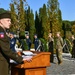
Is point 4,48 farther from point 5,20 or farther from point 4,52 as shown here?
point 5,20

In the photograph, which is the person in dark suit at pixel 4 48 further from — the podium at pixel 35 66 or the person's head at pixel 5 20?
the podium at pixel 35 66

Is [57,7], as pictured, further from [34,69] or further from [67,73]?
[34,69]

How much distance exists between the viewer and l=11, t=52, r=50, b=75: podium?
4678 mm

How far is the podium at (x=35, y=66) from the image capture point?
4678mm

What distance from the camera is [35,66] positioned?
475 centimetres

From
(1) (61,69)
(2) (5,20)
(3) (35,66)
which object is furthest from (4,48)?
(1) (61,69)

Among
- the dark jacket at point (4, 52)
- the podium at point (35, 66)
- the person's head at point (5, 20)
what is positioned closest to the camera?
the dark jacket at point (4, 52)

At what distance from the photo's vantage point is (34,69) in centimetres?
481

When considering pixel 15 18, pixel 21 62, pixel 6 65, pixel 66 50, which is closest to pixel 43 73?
pixel 21 62

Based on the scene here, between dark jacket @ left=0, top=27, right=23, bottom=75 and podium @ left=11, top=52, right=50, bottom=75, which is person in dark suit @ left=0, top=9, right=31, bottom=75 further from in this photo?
podium @ left=11, top=52, right=50, bottom=75

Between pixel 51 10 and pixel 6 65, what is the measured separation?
1253 inches

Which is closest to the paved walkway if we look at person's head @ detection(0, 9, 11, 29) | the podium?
the podium

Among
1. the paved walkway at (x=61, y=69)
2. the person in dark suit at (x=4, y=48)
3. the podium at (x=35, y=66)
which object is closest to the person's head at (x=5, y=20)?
the person in dark suit at (x=4, y=48)

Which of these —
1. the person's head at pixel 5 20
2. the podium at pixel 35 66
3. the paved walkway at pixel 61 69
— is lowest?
the paved walkway at pixel 61 69
